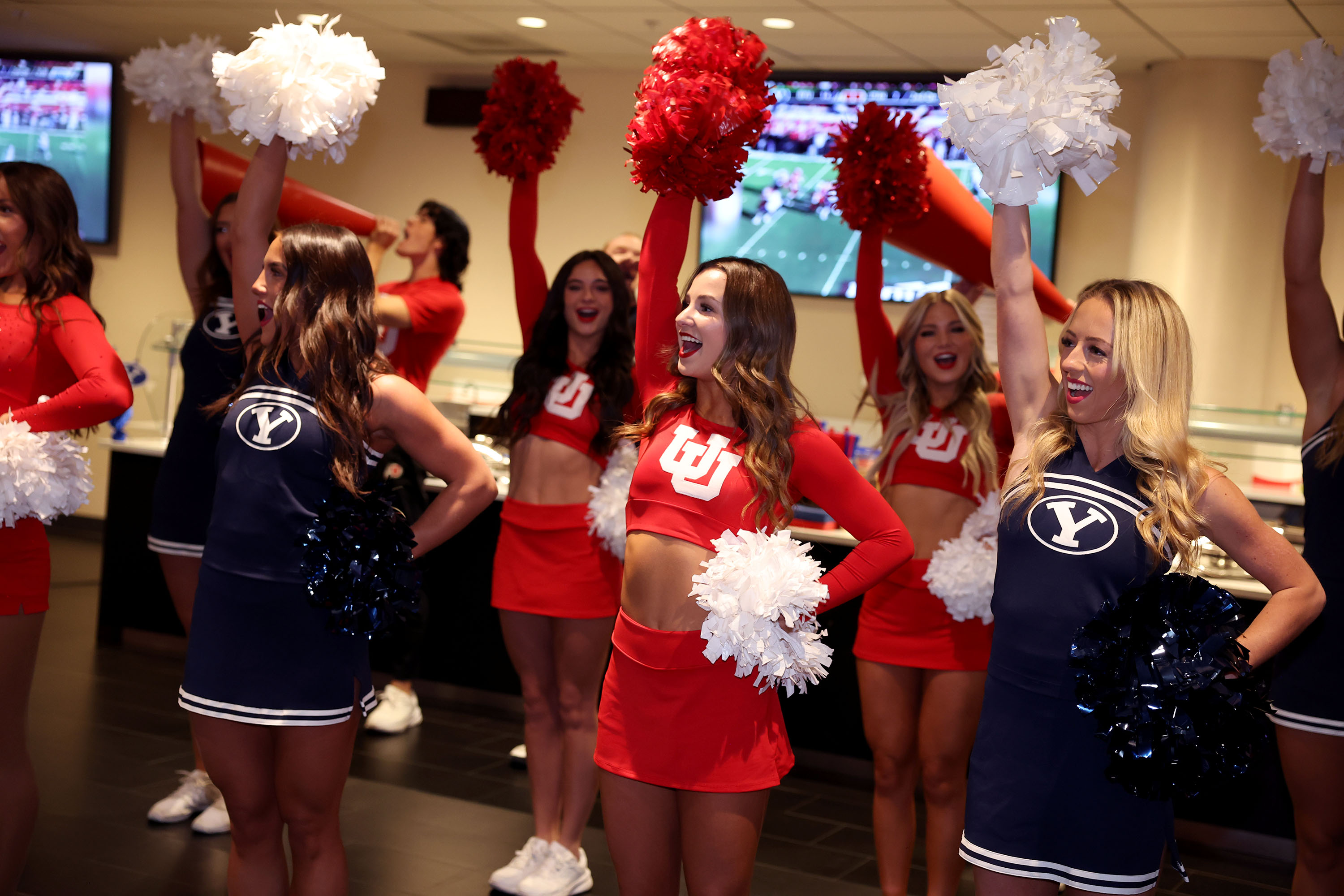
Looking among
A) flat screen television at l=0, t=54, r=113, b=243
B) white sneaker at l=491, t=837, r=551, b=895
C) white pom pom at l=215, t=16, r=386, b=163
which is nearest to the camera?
white pom pom at l=215, t=16, r=386, b=163

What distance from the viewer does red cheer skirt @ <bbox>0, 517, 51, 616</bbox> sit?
2.52 metres

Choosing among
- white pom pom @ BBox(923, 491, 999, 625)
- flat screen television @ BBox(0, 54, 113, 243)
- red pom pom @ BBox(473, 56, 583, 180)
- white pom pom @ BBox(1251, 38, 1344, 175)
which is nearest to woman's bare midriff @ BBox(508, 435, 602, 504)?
red pom pom @ BBox(473, 56, 583, 180)

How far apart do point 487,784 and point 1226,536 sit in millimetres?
2732

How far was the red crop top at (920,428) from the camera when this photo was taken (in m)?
3.05

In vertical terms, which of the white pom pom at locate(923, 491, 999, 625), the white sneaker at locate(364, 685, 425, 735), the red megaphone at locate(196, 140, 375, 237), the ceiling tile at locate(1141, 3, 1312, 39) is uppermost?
the ceiling tile at locate(1141, 3, 1312, 39)

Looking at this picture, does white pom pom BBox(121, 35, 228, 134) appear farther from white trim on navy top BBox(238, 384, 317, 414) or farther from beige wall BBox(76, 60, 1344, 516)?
beige wall BBox(76, 60, 1344, 516)

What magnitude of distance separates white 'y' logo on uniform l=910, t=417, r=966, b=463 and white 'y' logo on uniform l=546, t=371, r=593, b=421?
0.86 metres

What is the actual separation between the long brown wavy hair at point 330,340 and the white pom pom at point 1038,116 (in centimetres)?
113

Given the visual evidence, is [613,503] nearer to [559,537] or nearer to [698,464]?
[559,537]

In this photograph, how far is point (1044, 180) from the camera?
195 cm

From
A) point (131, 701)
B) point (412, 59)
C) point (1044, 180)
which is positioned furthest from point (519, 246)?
point (412, 59)

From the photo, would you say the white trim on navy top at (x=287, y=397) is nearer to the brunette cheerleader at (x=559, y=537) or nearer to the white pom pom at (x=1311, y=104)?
the brunette cheerleader at (x=559, y=537)

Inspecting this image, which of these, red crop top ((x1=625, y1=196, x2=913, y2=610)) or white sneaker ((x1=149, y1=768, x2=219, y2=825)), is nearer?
red crop top ((x1=625, y1=196, x2=913, y2=610))

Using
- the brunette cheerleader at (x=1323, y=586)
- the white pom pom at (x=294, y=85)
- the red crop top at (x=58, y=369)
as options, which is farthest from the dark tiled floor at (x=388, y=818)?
the white pom pom at (x=294, y=85)
